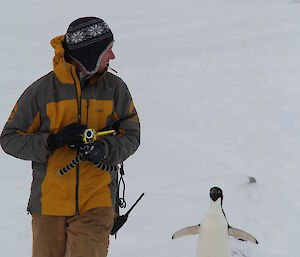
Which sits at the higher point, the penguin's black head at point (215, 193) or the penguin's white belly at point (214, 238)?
the penguin's black head at point (215, 193)

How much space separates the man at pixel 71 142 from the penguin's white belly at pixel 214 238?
46.7 inches

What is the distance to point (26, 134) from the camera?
311cm

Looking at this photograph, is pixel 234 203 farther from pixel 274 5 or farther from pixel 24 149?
pixel 274 5

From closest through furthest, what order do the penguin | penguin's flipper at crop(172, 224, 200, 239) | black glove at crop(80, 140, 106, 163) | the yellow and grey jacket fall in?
black glove at crop(80, 140, 106, 163) → the yellow and grey jacket → the penguin → penguin's flipper at crop(172, 224, 200, 239)

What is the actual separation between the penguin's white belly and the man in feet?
3.89

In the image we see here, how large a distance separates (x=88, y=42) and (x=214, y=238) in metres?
1.96

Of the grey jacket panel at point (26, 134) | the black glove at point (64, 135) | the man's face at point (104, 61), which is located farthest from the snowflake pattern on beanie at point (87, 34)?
the black glove at point (64, 135)

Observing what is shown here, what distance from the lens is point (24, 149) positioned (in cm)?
306

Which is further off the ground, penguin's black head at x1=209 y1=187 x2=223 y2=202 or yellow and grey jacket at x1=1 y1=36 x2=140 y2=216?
yellow and grey jacket at x1=1 y1=36 x2=140 y2=216

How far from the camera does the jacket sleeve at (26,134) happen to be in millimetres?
3049

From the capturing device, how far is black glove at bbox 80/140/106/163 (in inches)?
118

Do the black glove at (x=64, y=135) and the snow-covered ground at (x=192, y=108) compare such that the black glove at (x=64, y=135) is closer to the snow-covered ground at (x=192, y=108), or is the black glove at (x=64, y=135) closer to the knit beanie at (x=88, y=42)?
the knit beanie at (x=88, y=42)

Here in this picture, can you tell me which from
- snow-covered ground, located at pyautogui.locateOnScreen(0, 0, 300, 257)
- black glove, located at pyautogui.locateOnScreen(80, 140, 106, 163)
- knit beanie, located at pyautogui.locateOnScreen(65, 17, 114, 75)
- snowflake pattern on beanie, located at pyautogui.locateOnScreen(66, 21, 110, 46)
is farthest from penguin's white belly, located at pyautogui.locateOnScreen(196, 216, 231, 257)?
snowflake pattern on beanie, located at pyautogui.locateOnScreen(66, 21, 110, 46)

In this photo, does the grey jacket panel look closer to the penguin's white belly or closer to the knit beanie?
the knit beanie
